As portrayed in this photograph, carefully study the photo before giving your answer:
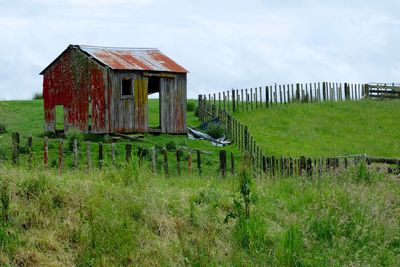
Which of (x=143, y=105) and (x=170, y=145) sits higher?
(x=143, y=105)

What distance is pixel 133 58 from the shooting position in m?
34.5

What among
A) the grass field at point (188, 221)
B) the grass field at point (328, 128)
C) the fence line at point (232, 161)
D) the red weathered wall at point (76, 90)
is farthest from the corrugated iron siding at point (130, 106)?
the grass field at point (188, 221)

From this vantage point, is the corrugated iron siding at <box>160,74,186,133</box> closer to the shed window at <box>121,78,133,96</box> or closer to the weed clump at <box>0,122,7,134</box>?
the shed window at <box>121,78,133,96</box>

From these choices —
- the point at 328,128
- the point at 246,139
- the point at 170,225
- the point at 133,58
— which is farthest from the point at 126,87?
the point at 170,225

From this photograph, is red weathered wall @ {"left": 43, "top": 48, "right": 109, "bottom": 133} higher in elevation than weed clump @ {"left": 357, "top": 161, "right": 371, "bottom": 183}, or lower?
higher

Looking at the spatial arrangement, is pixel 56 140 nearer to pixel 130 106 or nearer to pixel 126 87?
pixel 130 106

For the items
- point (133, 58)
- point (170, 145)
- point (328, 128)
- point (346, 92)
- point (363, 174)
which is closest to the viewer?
point (363, 174)

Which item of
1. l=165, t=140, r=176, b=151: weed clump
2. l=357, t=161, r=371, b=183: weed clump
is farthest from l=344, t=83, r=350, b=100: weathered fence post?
l=357, t=161, r=371, b=183: weed clump

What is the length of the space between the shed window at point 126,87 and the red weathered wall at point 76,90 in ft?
3.81

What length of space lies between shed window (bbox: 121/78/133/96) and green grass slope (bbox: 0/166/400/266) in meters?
20.4

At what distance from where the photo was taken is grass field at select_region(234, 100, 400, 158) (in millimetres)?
31594

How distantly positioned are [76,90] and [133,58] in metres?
2.91

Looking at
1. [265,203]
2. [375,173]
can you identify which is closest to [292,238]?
[265,203]

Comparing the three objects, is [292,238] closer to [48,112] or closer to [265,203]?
[265,203]
